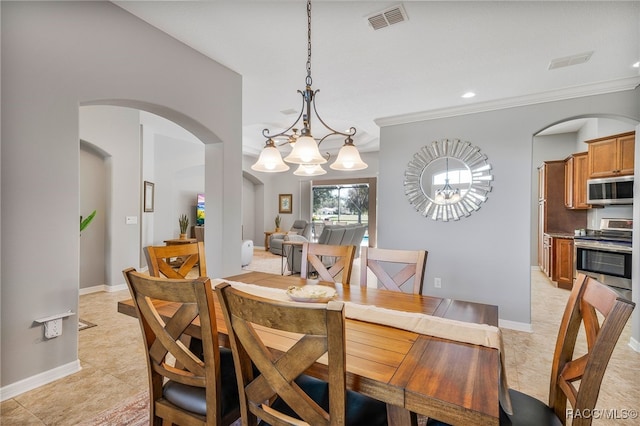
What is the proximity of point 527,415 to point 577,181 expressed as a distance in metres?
5.30

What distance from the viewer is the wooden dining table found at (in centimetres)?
84

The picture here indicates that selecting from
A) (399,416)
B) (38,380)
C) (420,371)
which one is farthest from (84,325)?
(420,371)

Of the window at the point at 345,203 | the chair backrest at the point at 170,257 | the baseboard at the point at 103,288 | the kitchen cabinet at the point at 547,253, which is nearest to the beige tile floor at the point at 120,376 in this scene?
the chair backrest at the point at 170,257

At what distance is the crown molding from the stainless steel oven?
1.93m

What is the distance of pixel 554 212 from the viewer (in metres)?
5.72

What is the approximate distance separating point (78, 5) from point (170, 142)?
471cm

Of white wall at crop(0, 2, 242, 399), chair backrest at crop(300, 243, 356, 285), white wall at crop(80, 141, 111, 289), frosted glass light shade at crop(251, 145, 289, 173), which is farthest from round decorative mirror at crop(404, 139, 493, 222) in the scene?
white wall at crop(80, 141, 111, 289)

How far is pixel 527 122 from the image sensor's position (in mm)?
3457

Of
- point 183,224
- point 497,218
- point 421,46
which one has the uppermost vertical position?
point 421,46

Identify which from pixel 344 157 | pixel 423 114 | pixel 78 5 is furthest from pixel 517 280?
pixel 78 5

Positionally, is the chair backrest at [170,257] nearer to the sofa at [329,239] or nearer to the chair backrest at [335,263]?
the chair backrest at [335,263]

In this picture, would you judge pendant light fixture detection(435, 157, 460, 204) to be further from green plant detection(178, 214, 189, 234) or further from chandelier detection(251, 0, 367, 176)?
green plant detection(178, 214, 189, 234)

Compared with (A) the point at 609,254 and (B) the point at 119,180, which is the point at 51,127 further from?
(A) the point at 609,254

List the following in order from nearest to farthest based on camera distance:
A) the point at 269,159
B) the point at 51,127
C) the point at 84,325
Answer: the point at 51,127 → the point at 269,159 → the point at 84,325
